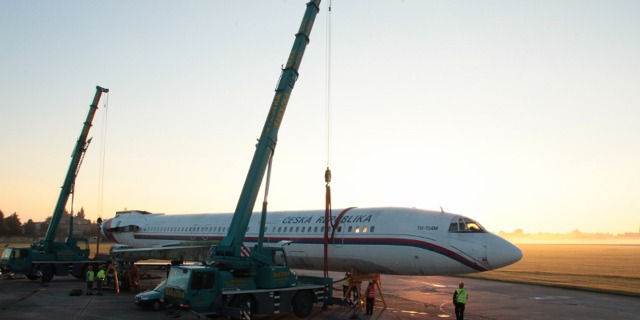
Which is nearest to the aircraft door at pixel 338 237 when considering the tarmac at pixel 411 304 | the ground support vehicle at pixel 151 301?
the tarmac at pixel 411 304

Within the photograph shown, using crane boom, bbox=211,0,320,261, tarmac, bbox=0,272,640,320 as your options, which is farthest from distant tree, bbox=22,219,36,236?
crane boom, bbox=211,0,320,261

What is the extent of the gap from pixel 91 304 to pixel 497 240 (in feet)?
61.7

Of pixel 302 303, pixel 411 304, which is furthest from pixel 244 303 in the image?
pixel 411 304

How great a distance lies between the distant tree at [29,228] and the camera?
443ft

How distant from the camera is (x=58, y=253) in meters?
34.5

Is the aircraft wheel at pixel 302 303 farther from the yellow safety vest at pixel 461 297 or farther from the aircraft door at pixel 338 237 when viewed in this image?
the aircraft door at pixel 338 237

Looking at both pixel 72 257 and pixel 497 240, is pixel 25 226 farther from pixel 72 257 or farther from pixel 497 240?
pixel 497 240

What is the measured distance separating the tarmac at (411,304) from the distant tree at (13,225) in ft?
354

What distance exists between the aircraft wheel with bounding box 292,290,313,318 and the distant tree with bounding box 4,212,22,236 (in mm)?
128701

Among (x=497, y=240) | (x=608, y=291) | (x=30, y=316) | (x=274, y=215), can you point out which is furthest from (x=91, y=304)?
(x=608, y=291)

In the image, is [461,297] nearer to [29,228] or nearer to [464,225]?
[464,225]

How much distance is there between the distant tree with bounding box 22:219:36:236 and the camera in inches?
5315

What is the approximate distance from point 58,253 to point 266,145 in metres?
22.5

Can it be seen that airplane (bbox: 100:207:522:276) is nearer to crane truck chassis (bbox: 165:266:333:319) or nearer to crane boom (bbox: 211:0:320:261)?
crane truck chassis (bbox: 165:266:333:319)
